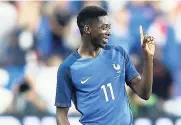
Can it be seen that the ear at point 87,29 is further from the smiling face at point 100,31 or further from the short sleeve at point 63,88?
the short sleeve at point 63,88

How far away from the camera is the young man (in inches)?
199

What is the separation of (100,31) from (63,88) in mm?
519

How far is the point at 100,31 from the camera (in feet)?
16.6

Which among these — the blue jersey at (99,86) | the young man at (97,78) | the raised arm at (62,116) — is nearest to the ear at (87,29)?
the young man at (97,78)

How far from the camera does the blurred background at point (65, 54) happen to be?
9.83 m

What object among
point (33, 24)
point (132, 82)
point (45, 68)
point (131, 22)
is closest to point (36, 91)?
point (45, 68)

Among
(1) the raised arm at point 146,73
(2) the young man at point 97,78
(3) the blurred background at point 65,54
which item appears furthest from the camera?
(3) the blurred background at point 65,54

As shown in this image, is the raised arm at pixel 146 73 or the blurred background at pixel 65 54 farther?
the blurred background at pixel 65 54

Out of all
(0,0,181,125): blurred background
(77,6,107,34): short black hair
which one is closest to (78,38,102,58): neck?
(77,6,107,34): short black hair

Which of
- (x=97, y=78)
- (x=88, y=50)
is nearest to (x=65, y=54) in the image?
(x=88, y=50)

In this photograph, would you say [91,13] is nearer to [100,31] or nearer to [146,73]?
[100,31]

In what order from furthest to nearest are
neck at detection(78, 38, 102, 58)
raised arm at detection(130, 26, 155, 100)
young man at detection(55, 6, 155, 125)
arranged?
neck at detection(78, 38, 102, 58), young man at detection(55, 6, 155, 125), raised arm at detection(130, 26, 155, 100)

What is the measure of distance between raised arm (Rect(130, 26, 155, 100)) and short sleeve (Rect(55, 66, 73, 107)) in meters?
0.50

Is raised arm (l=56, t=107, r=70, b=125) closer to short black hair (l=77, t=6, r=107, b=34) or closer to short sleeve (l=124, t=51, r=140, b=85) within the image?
short sleeve (l=124, t=51, r=140, b=85)
